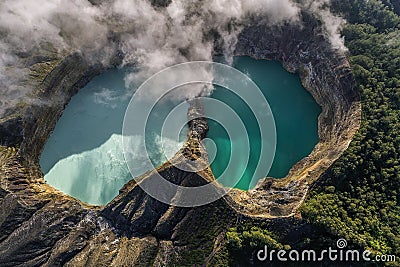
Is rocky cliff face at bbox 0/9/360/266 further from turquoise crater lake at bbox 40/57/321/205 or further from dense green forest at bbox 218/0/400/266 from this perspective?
turquoise crater lake at bbox 40/57/321/205

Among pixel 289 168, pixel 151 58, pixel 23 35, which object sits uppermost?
pixel 151 58

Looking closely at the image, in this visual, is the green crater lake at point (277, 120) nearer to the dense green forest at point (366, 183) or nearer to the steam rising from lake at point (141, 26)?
the steam rising from lake at point (141, 26)

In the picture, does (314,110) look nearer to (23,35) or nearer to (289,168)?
(289,168)

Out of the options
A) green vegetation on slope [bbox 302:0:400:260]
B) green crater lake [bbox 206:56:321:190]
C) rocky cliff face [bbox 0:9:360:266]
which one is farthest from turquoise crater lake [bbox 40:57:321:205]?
green vegetation on slope [bbox 302:0:400:260]

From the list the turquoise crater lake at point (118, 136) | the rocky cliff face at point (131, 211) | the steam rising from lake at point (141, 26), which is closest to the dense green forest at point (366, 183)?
the rocky cliff face at point (131, 211)

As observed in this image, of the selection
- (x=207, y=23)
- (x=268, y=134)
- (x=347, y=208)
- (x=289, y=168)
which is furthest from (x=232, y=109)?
(x=347, y=208)
